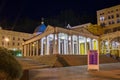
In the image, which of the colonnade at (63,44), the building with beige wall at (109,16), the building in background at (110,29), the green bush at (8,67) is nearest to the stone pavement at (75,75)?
the green bush at (8,67)

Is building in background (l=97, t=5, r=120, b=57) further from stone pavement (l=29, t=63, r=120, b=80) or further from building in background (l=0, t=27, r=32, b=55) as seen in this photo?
stone pavement (l=29, t=63, r=120, b=80)

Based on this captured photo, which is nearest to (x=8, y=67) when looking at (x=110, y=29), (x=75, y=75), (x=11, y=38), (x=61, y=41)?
(x=75, y=75)

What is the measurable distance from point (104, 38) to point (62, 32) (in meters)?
Answer: 15.3

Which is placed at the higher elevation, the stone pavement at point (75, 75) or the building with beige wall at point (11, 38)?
the building with beige wall at point (11, 38)

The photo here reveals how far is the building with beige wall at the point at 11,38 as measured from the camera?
73.5 meters

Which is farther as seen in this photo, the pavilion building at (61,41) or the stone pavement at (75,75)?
the pavilion building at (61,41)

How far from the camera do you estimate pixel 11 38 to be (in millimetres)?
76250

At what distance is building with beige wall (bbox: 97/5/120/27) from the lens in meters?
77.1

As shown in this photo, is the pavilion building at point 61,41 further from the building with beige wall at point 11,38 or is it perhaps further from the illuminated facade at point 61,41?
the building with beige wall at point 11,38

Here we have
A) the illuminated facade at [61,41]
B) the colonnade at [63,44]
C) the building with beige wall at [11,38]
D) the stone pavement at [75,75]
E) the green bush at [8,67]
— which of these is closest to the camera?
the green bush at [8,67]

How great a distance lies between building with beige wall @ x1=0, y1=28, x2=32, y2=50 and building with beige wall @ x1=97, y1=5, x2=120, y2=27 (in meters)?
30.4

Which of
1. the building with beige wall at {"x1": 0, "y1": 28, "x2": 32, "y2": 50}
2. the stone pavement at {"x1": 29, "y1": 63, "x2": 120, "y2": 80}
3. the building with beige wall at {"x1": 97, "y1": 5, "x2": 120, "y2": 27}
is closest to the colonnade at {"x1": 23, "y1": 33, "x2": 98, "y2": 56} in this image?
the stone pavement at {"x1": 29, "y1": 63, "x2": 120, "y2": 80}

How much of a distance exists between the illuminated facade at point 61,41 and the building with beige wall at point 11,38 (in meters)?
29.6

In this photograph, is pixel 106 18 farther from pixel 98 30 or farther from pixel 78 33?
pixel 78 33
